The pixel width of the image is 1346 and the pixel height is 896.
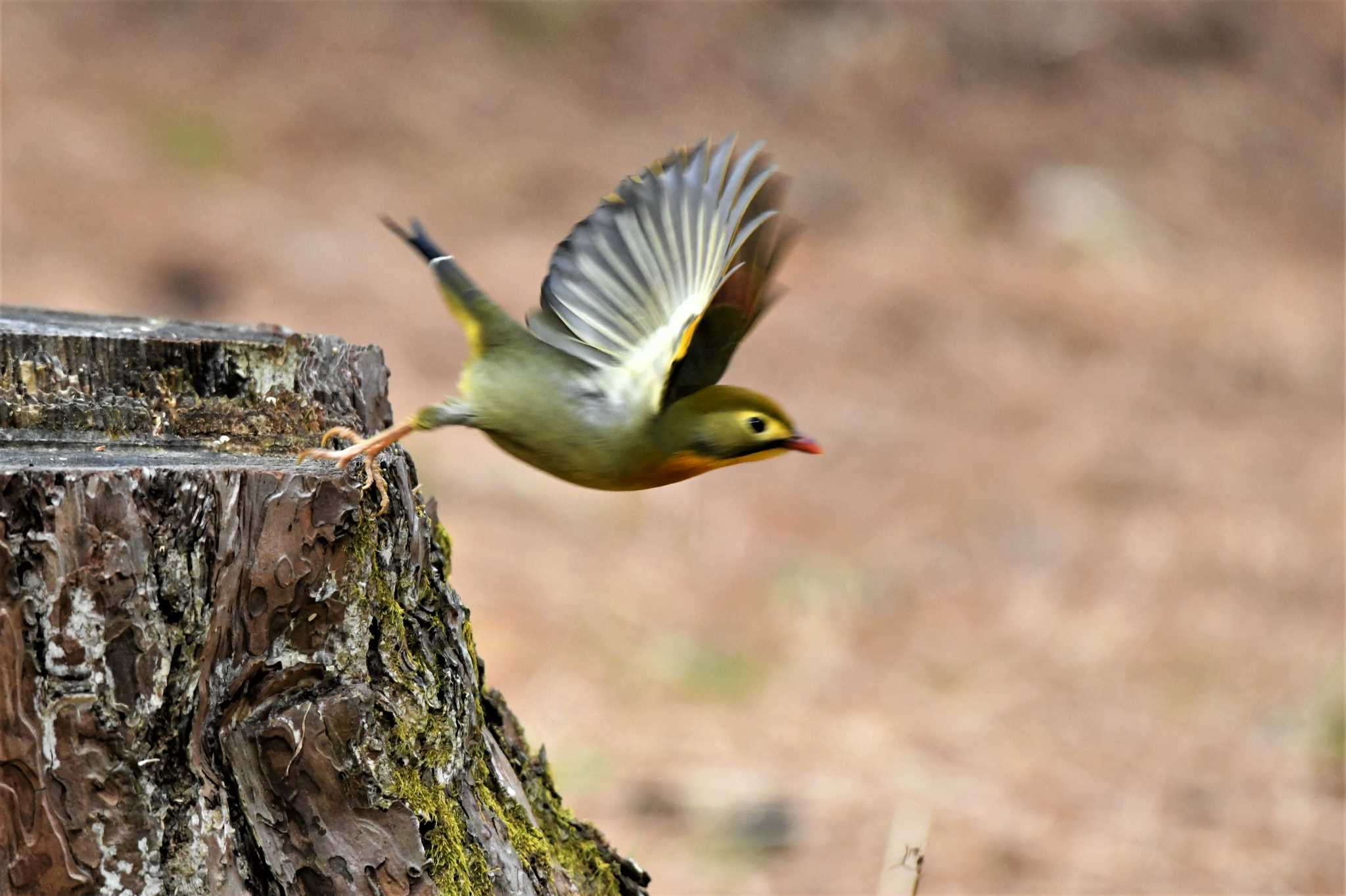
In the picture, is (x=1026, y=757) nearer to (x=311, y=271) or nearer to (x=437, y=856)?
(x=437, y=856)

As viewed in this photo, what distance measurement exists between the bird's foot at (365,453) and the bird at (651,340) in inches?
5.0

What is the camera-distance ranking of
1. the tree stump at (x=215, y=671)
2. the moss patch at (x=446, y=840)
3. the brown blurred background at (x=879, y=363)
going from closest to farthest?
the tree stump at (x=215, y=671) < the moss patch at (x=446, y=840) < the brown blurred background at (x=879, y=363)

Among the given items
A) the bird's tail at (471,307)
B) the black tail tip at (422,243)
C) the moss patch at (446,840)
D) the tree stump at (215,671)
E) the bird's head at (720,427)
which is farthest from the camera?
the black tail tip at (422,243)

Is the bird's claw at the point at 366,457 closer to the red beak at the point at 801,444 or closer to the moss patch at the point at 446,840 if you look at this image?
the moss patch at the point at 446,840

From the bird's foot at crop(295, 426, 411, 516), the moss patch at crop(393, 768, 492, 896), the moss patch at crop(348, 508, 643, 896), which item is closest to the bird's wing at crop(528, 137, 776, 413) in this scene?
the bird's foot at crop(295, 426, 411, 516)

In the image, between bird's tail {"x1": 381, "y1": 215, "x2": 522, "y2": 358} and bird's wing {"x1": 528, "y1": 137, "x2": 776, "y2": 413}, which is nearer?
bird's wing {"x1": 528, "y1": 137, "x2": 776, "y2": 413}

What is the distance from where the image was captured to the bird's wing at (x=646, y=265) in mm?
3039

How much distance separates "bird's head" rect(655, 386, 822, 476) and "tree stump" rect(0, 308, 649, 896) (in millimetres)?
573

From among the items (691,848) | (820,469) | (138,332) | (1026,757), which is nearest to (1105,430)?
(820,469)

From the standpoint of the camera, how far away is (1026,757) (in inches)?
269

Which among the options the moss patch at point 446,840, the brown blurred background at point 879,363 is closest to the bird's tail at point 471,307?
the moss patch at point 446,840

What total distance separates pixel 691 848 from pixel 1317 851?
266cm

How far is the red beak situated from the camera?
10.1ft

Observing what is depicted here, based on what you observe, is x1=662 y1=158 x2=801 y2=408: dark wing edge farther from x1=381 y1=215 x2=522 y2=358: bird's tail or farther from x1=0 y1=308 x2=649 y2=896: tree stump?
x1=0 y1=308 x2=649 y2=896: tree stump
